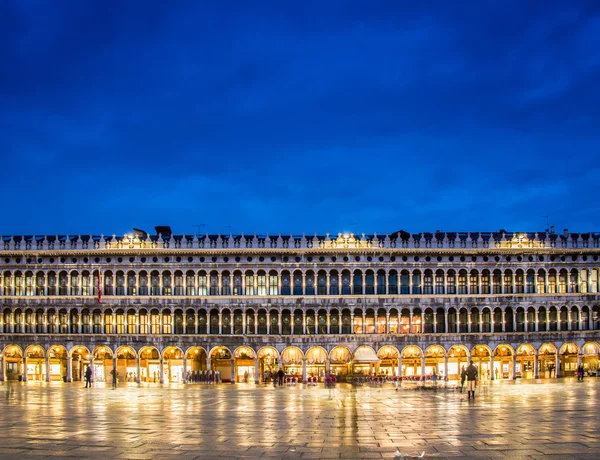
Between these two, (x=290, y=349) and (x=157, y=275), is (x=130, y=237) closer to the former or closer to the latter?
(x=157, y=275)

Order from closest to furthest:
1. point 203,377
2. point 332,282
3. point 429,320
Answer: point 203,377, point 429,320, point 332,282

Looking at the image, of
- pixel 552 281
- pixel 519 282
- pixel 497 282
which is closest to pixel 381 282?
pixel 497 282

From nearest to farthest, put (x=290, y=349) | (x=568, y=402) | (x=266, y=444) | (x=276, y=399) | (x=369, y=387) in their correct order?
1. (x=266, y=444)
2. (x=568, y=402)
3. (x=276, y=399)
4. (x=369, y=387)
5. (x=290, y=349)

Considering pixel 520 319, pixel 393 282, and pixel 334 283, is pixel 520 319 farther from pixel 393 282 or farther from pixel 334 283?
pixel 334 283

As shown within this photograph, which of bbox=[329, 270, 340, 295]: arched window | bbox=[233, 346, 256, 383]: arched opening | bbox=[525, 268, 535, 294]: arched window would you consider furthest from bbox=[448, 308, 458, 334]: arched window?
bbox=[233, 346, 256, 383]: arched opening

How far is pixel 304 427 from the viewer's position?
23953 mm

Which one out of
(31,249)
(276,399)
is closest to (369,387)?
(276,399)

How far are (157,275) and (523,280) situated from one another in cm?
3657

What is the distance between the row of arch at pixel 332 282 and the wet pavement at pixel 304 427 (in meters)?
25.9

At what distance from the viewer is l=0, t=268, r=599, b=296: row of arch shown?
2537 inches

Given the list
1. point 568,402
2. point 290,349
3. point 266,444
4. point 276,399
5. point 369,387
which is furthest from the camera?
point 290,349

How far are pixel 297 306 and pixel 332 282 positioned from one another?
424cm

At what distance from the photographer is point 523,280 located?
65188mm

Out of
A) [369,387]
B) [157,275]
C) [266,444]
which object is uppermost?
[157,275]
